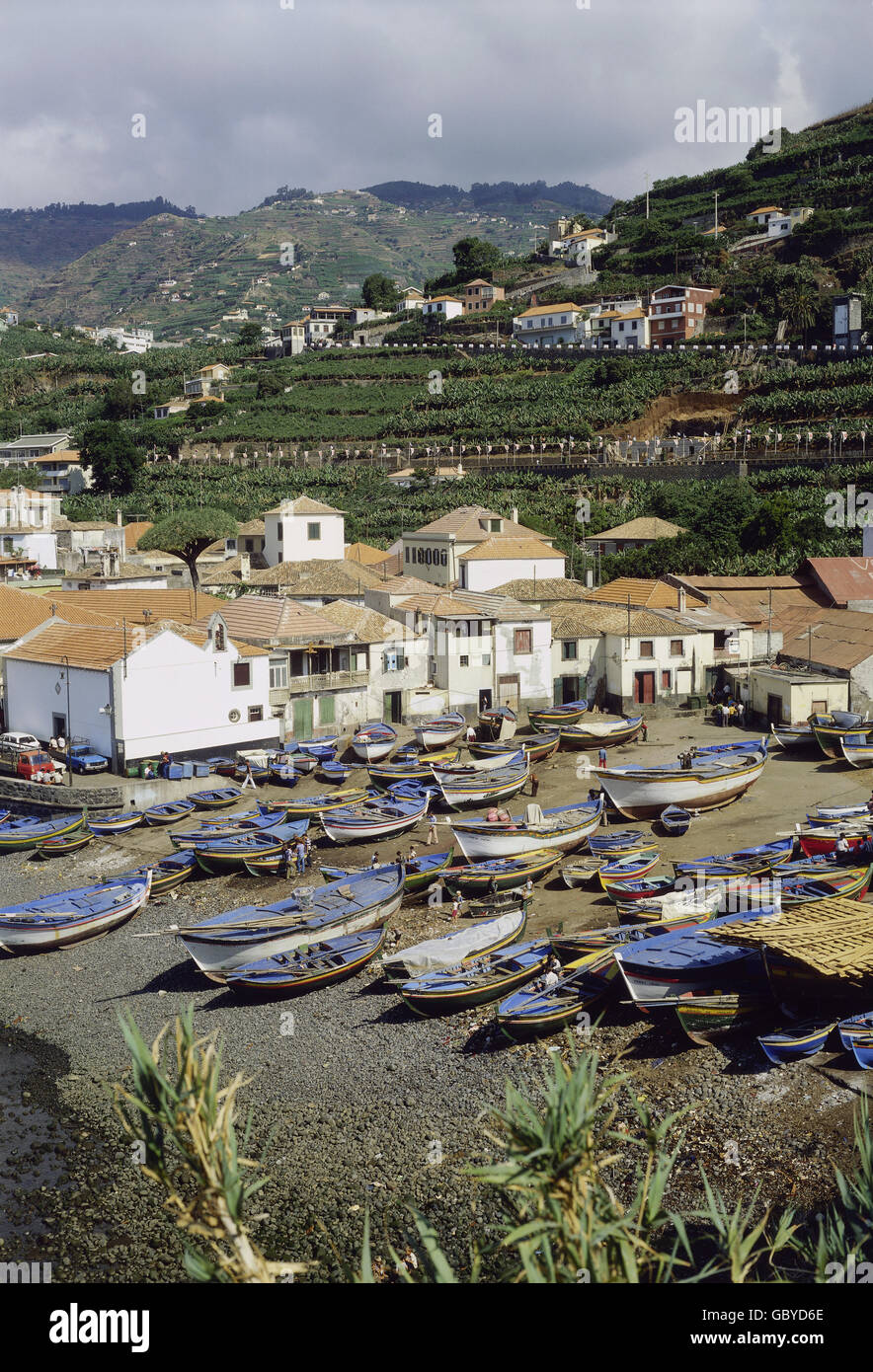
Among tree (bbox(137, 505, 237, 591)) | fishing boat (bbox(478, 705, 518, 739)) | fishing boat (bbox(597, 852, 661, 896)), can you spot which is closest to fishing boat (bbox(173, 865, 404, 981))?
fishing boat (bbox(597, 852, 661, 896))

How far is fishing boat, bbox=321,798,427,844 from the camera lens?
33000 mm

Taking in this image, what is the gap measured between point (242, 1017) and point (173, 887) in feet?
26.2

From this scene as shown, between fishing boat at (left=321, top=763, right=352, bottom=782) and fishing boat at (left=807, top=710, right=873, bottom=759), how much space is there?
48.9 feet

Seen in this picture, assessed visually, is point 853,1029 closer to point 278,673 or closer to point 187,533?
point 278,673

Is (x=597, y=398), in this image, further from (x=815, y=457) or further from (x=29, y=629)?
(x=29, y=629)

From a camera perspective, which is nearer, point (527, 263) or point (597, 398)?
point (597, 398)

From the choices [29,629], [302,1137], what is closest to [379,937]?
[302,1137]

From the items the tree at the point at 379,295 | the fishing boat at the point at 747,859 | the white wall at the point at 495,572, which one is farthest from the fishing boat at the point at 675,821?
the tree at the point at 379,295

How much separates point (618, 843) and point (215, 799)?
13.2 metres

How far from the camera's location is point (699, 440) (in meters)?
85.9

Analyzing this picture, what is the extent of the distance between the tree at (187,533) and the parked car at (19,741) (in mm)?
20850

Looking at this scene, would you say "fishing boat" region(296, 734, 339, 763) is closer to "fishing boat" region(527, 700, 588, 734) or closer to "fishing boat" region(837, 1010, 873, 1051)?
"fishing boat" region(527, 700, 588, 734)

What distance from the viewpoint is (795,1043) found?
19922 mm

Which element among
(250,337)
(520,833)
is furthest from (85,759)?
(250,337)
